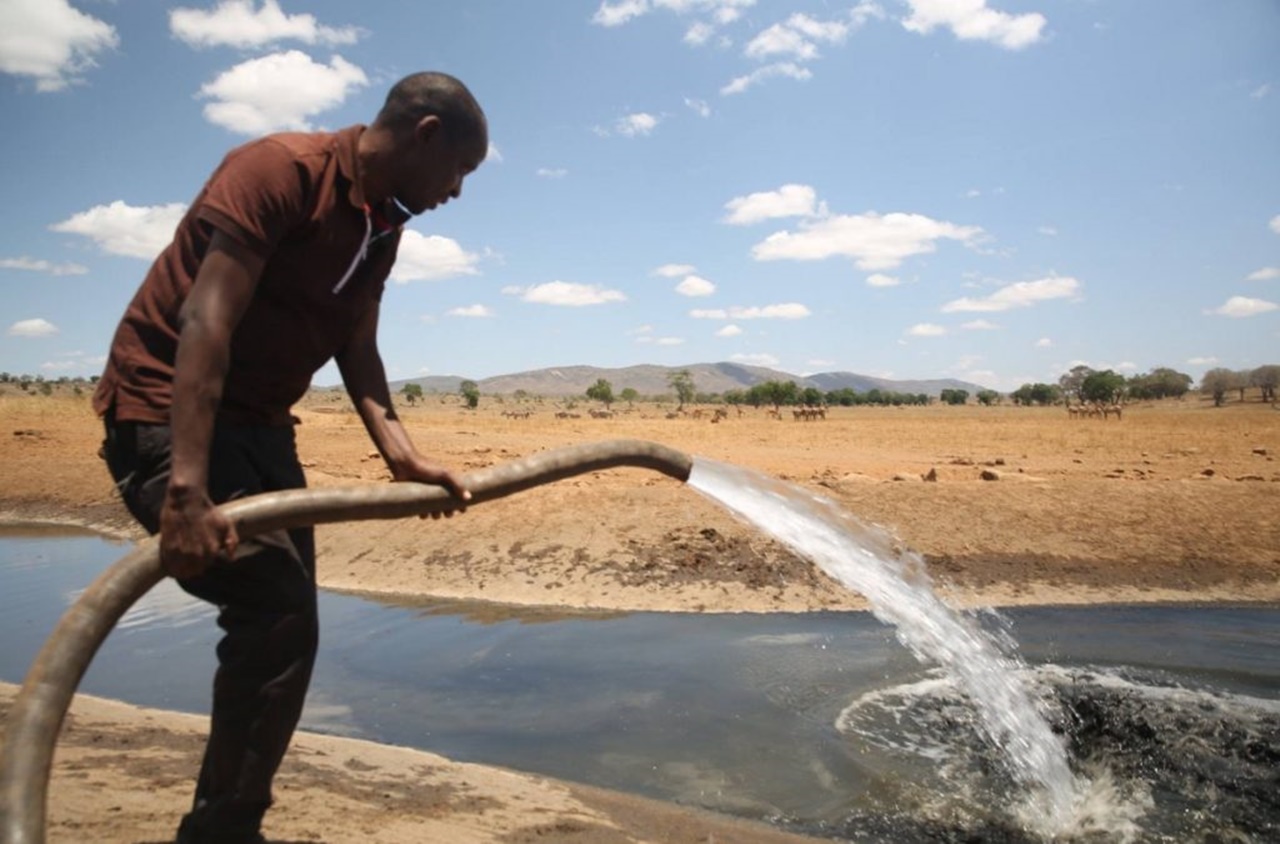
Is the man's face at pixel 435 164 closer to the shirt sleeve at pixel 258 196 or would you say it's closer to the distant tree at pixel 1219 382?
the shirt sleeve at pixel 258 196

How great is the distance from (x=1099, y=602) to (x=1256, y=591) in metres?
1.83

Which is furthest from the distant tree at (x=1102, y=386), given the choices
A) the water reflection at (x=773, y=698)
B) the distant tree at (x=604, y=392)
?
the water reflection at (x=773, y=698)

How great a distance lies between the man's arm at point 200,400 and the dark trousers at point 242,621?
0.18 m

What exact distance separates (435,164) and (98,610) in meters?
1.37

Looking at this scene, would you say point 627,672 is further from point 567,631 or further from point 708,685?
point 567,631

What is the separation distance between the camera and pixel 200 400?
78.9 inches

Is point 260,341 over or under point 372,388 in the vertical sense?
over

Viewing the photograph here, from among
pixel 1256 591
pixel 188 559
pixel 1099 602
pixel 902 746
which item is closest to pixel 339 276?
pixel 188 559

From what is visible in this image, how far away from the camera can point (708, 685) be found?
623 centimetres

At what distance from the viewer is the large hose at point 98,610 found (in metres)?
1.87

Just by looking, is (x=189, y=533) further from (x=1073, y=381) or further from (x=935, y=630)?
(x=1073, y=381)

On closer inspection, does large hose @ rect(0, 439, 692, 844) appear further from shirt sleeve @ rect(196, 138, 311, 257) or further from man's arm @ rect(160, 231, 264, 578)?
shirt sleeve @ rect(196, 138, 311, 257)

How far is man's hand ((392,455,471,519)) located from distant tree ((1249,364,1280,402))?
8049cm

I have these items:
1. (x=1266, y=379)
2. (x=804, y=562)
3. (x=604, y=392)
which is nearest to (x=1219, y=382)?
(x=1266, y=379)
